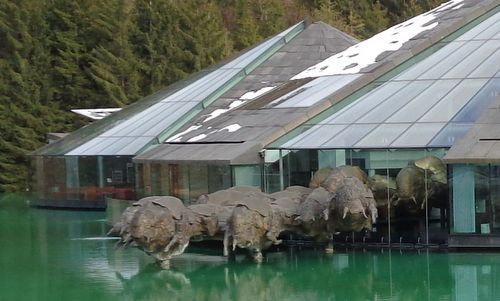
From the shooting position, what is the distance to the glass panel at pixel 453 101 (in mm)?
24391

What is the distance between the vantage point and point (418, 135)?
23688 mm

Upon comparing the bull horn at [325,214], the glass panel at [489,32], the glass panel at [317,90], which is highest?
the glass panel at [489,32]

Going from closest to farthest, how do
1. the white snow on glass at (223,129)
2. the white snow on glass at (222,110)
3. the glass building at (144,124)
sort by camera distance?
1. the white snow on glass at (223,129)
2. the white snow on glass at (222,110)
3. the glass building at (144,124)

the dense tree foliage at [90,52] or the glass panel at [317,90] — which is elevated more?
the dense tree foliage at [90,52]

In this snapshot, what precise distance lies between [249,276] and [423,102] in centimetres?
780

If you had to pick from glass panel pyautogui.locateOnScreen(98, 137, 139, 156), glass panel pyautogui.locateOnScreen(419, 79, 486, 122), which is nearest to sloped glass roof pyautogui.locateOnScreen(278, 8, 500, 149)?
glass panel pyautogui.locateOnScreen(419, 79, 486, 122)

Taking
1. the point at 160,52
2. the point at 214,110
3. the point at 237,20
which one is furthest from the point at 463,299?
the point at 237,20

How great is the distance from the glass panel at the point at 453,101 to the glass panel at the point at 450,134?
385mm

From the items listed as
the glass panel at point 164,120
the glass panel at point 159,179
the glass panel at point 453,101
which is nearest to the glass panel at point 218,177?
the glass panel at point 159,179

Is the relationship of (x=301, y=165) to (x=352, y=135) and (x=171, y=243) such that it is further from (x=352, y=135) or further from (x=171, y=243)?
(x=171, y=243)

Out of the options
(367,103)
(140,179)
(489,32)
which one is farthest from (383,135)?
(140,179)

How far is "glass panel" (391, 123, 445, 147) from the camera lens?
23234 millimetres

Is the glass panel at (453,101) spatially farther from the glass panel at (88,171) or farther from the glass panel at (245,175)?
the glass panel at (88,171)

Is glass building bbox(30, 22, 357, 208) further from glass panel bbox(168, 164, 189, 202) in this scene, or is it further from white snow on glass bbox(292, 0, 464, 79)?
white snow on glass bbox(292, 0, 464, 79)
